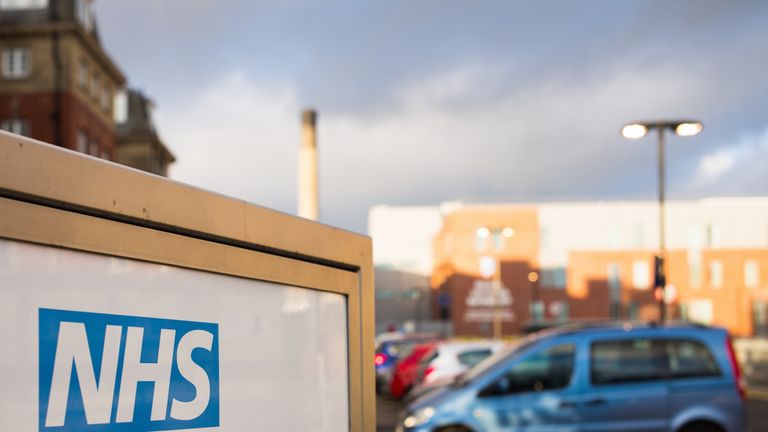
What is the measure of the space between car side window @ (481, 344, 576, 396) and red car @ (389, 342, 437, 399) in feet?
33.4

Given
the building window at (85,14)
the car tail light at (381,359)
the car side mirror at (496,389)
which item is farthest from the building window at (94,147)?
the car side mirror at (496,389)

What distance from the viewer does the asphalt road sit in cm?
1579

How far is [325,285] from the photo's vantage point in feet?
6.68

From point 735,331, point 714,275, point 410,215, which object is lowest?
point 735,331

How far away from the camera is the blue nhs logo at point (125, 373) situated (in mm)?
1278

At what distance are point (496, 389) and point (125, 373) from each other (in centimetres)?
882

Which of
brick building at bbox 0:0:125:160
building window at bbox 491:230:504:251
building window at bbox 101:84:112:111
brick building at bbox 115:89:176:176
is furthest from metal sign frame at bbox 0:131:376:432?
building window at bbox 491:230:504:251

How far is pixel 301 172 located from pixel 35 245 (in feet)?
103

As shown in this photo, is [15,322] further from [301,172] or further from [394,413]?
[301,172]

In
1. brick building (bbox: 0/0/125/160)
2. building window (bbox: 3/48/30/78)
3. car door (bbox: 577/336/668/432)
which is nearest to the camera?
car door (bbox: 577/336/668/432)

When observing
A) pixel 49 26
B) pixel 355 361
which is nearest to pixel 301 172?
pixel 49 26

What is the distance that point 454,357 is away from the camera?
17.5m

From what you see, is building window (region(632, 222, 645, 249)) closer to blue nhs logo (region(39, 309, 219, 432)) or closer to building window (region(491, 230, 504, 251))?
building window (region(491, 230, 504, 251))

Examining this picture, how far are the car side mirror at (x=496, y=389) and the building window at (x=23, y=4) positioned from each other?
113 feet
